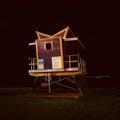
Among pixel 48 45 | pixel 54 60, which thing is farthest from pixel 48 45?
pixel 54 60

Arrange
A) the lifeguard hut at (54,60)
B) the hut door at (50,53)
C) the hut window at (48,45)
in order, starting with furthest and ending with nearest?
the hut window at (48,45) → the hut door at (50,53) → the lifeguard hut at (54,60)

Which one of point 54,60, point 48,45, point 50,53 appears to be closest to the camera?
point 54,60

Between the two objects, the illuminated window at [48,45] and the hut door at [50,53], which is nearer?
the hut door at [50,53]

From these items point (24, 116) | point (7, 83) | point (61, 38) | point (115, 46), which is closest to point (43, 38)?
point (61, 38)

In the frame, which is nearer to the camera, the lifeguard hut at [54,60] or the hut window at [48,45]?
the lifeguard hut at [54,60]

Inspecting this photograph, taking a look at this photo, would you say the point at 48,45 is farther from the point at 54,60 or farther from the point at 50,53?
the point at 54,60

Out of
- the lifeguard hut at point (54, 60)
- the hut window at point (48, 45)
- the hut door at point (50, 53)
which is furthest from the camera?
the hut window at point (48, 45)

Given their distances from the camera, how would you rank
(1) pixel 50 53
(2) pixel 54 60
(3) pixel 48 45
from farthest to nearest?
(3) pixel 48 45 → (1) pixel 50 53 → (2) pixel 54 60

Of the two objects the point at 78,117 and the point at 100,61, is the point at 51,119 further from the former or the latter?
the point at 100,61

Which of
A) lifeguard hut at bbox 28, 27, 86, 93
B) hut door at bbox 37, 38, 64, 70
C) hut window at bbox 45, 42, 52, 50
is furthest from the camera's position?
hut window at bbox 45, 42, 52, 50

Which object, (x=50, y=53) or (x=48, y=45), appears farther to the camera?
(x=48, y=45)

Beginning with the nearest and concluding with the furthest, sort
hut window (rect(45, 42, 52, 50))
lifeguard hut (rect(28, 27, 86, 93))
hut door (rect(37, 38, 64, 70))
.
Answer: lifeguard hut (rect(28, 27, 86, 93))
hut door (rect(37, 38, 64, 70))
hut window (rect(45, 42, 52, 50))

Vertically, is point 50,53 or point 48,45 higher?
point 48,45

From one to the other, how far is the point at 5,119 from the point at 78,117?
2.50 meters
